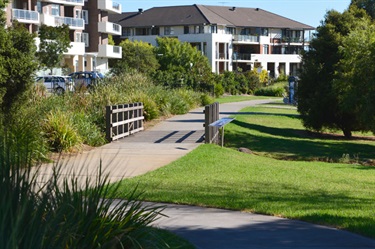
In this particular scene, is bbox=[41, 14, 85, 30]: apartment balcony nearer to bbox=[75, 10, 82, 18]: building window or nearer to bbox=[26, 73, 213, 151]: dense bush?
bbox=[75, 10, 82, 18]: building window

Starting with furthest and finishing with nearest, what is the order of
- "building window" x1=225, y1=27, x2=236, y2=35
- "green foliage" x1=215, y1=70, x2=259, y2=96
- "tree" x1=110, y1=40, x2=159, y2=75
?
"building window" x1=225, y1=27, x2=236, y2=35, "tree" x1=110, y1=40, x2=159, y2=75, "green foliage" x1=215, y1=70, x2=259, y2=96

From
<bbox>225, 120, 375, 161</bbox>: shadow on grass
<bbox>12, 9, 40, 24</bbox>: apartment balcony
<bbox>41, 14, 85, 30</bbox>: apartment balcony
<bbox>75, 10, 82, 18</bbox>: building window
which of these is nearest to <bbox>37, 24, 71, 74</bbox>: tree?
<bbox>12, 9, 40, 24</bbox>: apartment balcony

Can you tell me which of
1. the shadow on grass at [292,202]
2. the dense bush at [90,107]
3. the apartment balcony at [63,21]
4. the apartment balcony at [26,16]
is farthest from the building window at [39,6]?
the shadow on grass at [292,202]

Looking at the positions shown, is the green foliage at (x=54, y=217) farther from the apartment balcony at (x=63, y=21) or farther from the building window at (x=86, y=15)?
the building window at (x=86, y=15)

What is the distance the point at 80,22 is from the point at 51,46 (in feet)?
50.9

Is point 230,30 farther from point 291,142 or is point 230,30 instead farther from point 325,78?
point 291,142

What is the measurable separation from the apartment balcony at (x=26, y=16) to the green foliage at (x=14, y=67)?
4174cm

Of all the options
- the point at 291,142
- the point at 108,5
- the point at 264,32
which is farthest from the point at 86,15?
the point at 291,142

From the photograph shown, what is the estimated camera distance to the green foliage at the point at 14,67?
738 inches

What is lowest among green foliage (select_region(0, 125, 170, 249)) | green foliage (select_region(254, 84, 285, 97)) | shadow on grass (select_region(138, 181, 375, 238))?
green foliage (select_region(254, 84, 285, 97))

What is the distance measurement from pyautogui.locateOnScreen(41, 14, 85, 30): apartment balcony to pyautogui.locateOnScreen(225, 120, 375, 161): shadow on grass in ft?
118

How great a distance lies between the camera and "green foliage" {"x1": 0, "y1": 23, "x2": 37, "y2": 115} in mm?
18734

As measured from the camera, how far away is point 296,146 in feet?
95.4

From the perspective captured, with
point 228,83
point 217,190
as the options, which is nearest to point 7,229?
point 217,190
